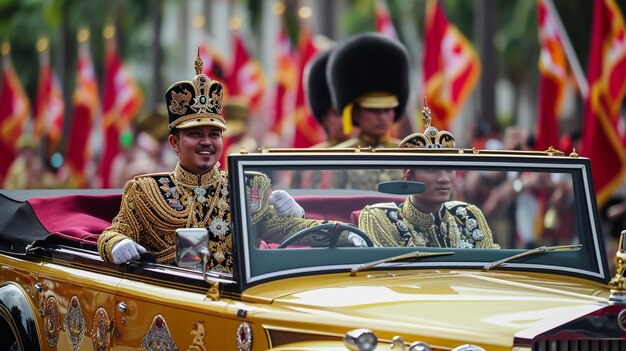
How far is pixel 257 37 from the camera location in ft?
169

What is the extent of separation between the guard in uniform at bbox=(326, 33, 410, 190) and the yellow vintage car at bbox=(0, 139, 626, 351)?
12.7ft

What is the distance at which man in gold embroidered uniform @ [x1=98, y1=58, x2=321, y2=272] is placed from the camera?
7672 mm

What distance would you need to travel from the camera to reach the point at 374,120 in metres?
12.2

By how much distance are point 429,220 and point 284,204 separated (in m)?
0.67

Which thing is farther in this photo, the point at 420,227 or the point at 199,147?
Answer: the point at 199,147

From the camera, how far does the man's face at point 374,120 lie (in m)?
11.9

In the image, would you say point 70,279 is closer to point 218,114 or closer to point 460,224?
point 218,114

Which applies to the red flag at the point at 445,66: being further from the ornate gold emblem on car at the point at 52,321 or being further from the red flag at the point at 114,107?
the ornate gold emblem on car at the point at 52,321

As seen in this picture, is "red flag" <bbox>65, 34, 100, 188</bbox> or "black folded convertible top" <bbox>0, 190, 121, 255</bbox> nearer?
"black folded convertible top" <bbox>0, 190, 121, 255</bbox>

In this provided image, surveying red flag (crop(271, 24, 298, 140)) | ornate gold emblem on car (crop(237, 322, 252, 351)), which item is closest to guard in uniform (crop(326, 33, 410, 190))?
ornate gold emblem on car (crop(237, 322, 252, 351))

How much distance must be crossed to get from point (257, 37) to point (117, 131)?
89.3 feet

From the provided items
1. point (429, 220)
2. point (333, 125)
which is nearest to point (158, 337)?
point (429, 220)

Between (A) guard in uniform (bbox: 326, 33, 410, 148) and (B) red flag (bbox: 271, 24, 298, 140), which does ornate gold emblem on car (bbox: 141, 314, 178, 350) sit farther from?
(B) red flag (bbox: 271, 24, 298, 140)

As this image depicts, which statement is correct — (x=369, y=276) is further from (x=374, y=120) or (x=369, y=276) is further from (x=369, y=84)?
(x=369, y=84)
